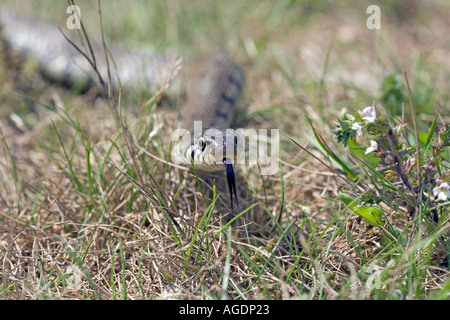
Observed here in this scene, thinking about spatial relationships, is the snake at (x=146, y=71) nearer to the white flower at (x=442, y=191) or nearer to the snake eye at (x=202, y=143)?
the snake eye at (x=202, y=143)

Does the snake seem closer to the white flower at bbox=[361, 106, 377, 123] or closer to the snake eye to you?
the snake eye

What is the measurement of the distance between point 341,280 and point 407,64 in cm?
237

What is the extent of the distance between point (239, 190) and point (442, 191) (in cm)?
109

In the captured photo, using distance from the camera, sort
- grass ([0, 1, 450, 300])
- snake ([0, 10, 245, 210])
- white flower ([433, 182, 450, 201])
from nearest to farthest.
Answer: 1. white flower ([433, 182, 450, 201])
2. grass ([0, 1, 450, 300])
3. snake ([0, 10, 245, 210])

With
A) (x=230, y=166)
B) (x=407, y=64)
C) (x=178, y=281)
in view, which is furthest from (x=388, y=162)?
(x=407, y=64)

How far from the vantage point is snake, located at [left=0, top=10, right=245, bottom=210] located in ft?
9.67

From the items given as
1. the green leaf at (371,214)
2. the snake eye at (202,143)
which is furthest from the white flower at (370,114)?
the snake eye at (202,143)

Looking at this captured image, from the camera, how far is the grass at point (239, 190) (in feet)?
5.44

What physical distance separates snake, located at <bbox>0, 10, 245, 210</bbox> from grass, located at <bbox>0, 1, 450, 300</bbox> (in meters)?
0.16

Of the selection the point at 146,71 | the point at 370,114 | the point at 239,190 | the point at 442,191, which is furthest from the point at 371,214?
the point at 146,71

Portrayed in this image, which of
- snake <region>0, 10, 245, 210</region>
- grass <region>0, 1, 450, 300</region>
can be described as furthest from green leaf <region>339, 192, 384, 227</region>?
snake <region>0, 10, 245, 210</region>

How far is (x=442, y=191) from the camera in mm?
1558

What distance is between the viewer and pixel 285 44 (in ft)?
13.0
